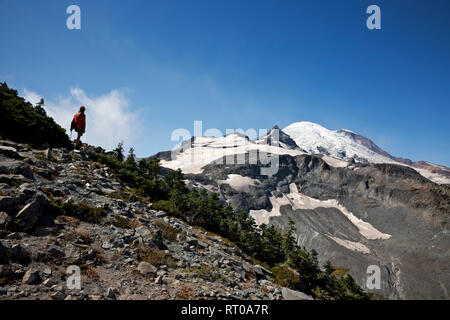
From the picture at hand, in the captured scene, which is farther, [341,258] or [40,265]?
[341,258]

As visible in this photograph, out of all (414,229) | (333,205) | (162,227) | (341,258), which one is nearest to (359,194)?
(333,205)

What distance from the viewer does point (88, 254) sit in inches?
370

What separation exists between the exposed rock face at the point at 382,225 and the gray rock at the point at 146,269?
12341 cm

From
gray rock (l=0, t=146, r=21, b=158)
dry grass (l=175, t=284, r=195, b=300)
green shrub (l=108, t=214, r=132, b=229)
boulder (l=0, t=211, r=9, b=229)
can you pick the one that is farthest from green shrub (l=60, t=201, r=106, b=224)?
gray rock (l=0, t=146, r=21, b=158)

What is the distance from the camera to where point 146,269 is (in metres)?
10.0

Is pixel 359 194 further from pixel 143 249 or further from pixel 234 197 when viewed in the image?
pixel 143 249

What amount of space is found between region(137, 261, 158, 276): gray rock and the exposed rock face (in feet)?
405

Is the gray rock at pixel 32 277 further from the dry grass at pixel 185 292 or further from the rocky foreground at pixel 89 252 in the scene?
the dry grass at pixel 185 292

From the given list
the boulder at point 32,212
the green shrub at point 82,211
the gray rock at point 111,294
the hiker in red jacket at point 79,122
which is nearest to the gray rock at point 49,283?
the gray rock at point 111,294

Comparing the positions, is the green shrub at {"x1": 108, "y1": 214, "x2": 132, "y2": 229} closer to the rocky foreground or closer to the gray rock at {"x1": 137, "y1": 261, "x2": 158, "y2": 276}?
the rocky foreground

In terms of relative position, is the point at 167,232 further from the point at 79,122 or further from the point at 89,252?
the point at 79,122

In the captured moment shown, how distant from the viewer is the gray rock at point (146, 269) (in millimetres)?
9883

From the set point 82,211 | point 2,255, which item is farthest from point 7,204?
point 82,211
